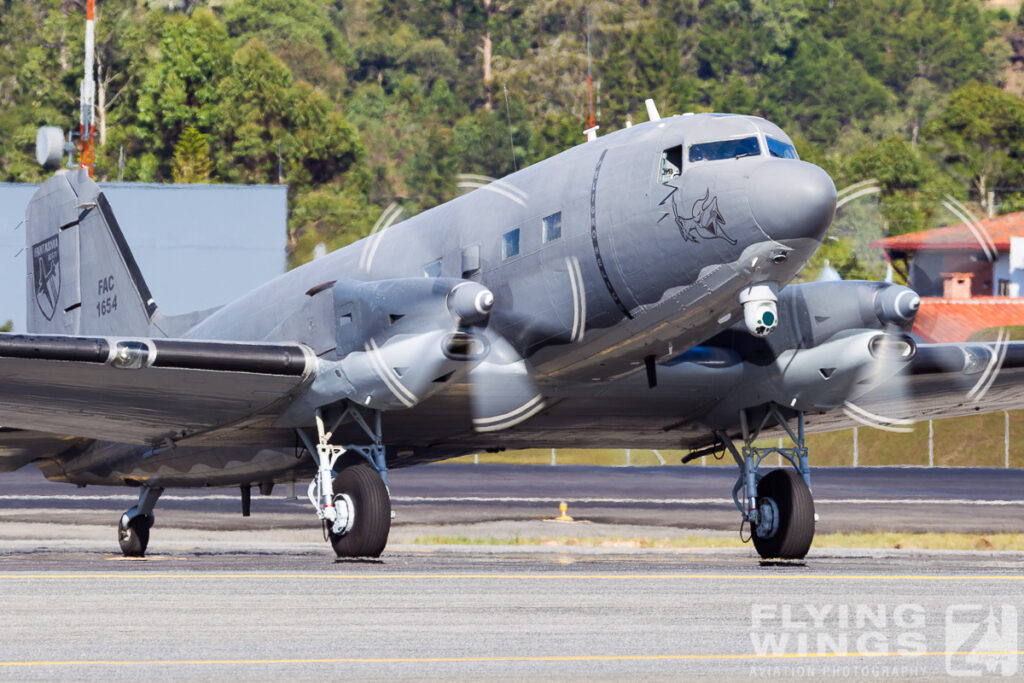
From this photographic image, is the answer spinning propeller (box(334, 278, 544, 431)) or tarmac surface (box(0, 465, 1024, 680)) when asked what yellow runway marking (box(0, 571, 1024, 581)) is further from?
spinning propeller (box(334, 278, 544, 431))

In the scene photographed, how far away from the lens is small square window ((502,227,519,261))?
1947 cm

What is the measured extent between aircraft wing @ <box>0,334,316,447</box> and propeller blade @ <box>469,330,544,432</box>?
2287mm

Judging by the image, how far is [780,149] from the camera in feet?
59.4

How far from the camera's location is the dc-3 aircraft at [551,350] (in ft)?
59.1

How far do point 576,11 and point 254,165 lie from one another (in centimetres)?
5185

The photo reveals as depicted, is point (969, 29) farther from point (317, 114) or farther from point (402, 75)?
point (317, 114)

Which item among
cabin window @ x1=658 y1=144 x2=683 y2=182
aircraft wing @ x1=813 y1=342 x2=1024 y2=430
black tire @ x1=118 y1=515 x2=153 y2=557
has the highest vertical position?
cabin window @ x1=658 y1=144 x2=683 y2=182

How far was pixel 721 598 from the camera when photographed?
598 inches

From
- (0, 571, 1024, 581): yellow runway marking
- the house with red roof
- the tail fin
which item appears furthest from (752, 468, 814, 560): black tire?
the tail fin

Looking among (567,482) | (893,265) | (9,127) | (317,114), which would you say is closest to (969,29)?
(317,114)

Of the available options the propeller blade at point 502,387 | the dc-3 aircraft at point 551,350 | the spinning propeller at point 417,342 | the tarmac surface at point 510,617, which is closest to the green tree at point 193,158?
the tarmac surface at point 510,617

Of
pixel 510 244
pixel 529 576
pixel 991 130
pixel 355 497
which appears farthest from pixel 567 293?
pixel 991 130

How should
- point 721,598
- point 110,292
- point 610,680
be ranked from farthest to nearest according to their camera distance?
point 110,292 < point 721,598 < point 610,680

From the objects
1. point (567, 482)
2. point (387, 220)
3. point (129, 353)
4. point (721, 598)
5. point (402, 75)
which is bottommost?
point (567, 482)
